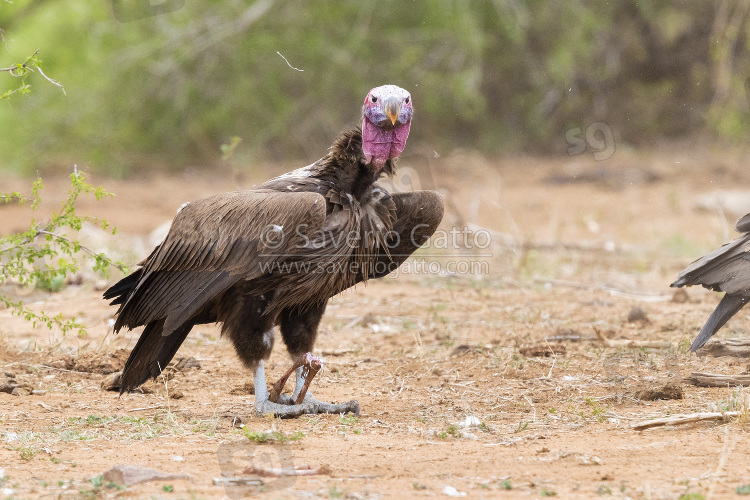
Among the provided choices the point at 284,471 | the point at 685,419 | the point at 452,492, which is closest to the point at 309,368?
the point at 284,471

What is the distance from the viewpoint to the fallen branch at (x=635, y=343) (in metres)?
5.03

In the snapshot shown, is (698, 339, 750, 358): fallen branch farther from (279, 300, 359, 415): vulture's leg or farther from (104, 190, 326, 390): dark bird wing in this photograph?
(104, 190, 326, 390): dark bird wing

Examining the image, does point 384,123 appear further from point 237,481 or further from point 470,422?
point 237,481

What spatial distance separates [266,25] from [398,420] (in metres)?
9.85

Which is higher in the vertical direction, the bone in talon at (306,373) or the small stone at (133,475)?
the bone in talon at (306,373)

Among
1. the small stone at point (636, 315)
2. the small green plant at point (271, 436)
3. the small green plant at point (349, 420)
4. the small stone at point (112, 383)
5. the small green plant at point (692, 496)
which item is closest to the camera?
the small green plant at point (692, 496)

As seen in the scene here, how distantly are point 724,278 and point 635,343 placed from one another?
1049mm

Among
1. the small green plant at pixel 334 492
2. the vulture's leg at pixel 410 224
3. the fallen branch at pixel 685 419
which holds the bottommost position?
the small green plant at pixel 334 492

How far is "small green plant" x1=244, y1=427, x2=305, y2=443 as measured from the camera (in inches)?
137

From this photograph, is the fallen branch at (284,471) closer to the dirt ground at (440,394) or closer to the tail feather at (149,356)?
the dirt ground at (440,394)

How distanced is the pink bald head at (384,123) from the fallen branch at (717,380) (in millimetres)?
1830

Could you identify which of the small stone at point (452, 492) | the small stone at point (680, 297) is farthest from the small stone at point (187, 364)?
the small stone at point (680, 297)

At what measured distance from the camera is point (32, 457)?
330 cm

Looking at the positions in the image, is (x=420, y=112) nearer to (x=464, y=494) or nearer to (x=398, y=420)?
(x=398, y=420)
